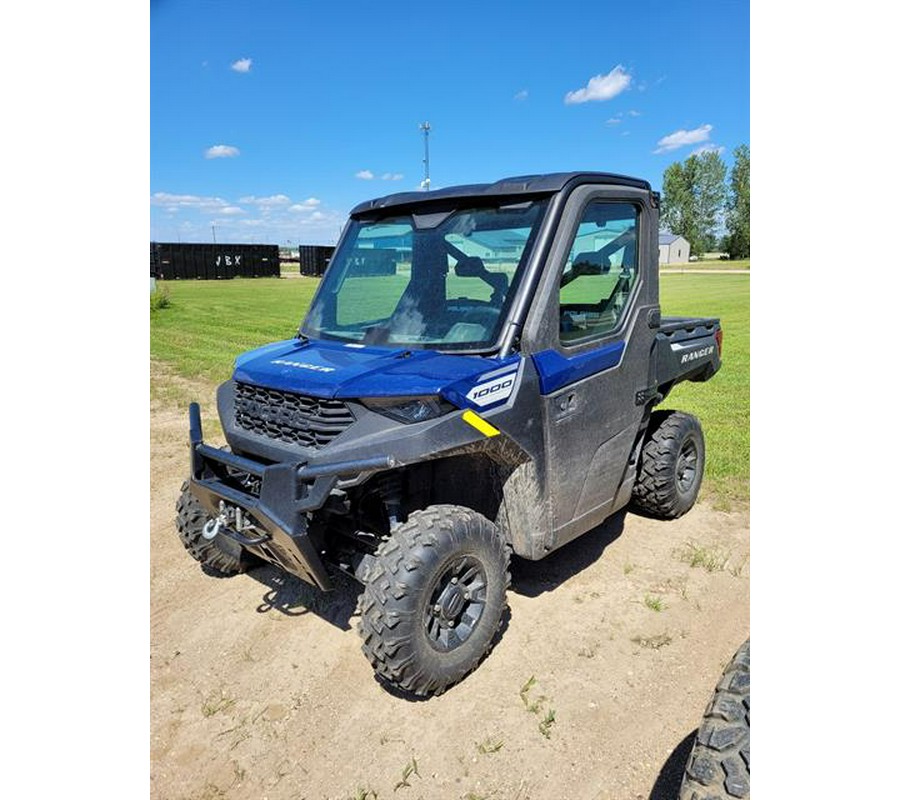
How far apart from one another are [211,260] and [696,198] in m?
40.3

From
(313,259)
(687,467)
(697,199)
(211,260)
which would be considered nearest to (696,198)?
(697,199)

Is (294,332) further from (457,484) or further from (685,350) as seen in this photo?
(457,484)

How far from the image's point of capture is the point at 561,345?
3357 millimetres

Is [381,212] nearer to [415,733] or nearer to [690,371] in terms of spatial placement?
[690,371]

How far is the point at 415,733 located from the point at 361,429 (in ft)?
4.33

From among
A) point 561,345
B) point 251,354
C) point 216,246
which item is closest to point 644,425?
point 561,345

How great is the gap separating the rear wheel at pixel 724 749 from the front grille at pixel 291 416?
175cm

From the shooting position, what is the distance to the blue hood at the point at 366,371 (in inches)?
113

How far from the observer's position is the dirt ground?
2592 millimetres

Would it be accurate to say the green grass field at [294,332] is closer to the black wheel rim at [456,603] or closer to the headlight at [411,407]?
the headlight at [411,407]

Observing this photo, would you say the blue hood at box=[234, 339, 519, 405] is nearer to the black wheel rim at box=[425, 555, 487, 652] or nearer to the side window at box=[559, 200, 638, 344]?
the side window at box=[559, 200, 638, 344]

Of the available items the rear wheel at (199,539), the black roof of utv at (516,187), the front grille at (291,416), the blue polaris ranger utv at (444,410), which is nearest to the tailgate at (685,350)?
the blue polaris ranger utv at (444,410)

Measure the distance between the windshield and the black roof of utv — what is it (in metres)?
0.08

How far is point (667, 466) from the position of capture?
184 inches
